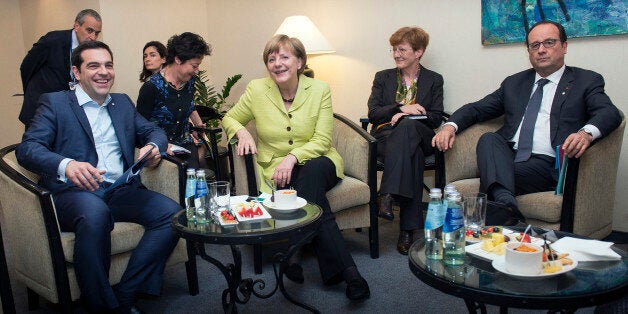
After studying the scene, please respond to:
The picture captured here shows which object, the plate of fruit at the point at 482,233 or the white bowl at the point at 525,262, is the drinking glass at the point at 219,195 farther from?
the white bowl at the point at 525,262

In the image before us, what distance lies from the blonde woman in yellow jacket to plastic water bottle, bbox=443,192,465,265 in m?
1.10

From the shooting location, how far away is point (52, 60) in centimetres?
344

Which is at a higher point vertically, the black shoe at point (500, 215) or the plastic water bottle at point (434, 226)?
the plastic water bottle at point (434, 226)

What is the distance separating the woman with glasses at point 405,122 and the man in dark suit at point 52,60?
1903 mm

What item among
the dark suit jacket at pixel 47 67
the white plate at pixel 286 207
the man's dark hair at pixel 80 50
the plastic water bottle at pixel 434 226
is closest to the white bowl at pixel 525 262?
the plastic water bottle at pixel 434 226

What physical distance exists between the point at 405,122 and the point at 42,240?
205 cm

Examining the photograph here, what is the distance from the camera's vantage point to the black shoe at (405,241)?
10.4ft

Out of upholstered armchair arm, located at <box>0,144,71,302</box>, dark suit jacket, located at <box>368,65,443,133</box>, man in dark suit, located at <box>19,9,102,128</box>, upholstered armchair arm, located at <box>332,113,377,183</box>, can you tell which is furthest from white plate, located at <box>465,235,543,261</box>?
man in dark suit, located at <box>19,9,102,128</box>

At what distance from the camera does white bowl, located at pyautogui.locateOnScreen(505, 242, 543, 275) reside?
1507 millimetres

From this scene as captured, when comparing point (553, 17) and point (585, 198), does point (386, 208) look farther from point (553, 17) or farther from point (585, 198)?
point (553, 17)

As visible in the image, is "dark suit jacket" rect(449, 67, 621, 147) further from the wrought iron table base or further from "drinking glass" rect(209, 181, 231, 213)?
"drinking glass" rect(209, 181, 231, 213)

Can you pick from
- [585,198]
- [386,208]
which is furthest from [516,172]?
[386,208]

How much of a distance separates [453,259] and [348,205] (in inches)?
53.5

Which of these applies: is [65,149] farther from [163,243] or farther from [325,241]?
[325,241]
